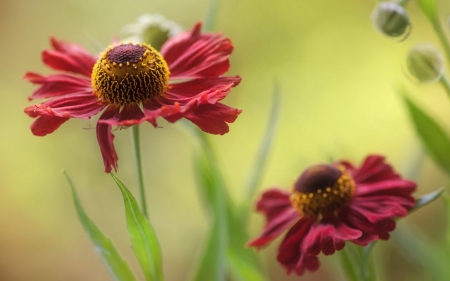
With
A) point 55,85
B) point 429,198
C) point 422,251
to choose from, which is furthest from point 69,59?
point 422,251

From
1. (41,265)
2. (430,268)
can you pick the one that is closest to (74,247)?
(41,265)

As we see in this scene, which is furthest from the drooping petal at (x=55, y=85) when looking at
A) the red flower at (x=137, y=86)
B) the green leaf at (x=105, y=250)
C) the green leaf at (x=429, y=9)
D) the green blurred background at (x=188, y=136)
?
the green blurred background at (x=188, y=136)

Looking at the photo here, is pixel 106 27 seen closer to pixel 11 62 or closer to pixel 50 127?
pixel 11 62

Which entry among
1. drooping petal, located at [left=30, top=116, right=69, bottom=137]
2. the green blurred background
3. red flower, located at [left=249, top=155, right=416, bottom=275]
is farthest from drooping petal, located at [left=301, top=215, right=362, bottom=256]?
the green blurred background

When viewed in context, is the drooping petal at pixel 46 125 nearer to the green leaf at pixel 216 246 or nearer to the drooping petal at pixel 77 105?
the drooping petal at pixel 77 105

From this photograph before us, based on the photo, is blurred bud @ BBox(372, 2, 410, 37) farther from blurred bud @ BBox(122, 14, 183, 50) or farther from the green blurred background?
the green blurred background
